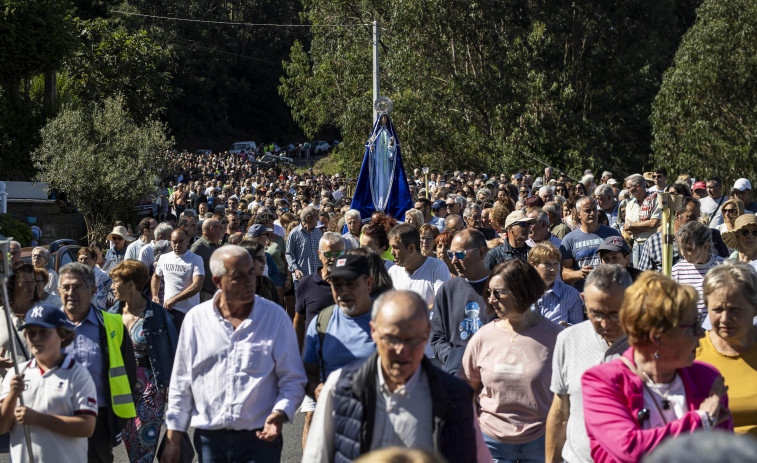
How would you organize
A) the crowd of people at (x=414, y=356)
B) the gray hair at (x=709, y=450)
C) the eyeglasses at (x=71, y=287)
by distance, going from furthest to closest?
the eyeglasses at (x=71, y=287) < the crowd of people at (x=414, y=356) < the gray hair at (x=709, y=450)

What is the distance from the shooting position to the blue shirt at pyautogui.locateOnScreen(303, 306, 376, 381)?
16.1 feet

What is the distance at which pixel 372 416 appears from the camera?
3418 mm

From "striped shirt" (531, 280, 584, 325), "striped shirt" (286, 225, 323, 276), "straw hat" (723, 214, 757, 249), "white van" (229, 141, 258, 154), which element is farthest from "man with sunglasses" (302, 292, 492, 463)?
"white van" (229, 141, 258, 154)

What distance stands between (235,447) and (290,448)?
9.81 ft

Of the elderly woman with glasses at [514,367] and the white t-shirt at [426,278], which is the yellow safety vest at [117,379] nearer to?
the elderly woman with glasses at [514,367]

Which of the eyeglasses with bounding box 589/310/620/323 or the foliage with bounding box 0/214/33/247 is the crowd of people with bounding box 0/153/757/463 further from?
the foliage with bounding box 0/214/33/247

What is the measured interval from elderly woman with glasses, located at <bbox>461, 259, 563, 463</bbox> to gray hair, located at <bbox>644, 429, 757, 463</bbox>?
128 inches

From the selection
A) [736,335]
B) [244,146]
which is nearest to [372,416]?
[736,335]

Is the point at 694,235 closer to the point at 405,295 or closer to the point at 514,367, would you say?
the point at 514,367

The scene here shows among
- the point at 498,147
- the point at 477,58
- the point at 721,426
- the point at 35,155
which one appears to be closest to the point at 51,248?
the point at 721,426

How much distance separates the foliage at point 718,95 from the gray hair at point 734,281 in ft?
75.2

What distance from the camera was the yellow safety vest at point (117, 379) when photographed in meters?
5.55

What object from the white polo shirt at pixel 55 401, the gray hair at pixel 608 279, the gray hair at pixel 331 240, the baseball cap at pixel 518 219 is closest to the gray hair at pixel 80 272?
the white polo shirt at pixel 55 401

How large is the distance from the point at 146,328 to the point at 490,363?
8.98 feet
